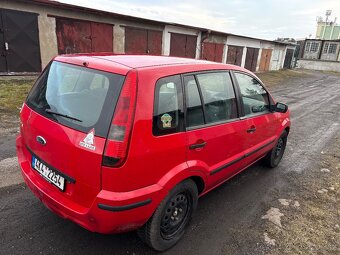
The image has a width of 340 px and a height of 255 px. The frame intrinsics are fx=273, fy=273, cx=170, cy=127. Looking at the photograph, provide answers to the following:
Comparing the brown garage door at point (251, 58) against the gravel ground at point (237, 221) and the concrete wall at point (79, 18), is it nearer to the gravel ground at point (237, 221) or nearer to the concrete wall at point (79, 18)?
the concrete wall at point (79, 18)

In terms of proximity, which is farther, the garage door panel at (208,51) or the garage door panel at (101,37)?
the garage door panel at (208,51)

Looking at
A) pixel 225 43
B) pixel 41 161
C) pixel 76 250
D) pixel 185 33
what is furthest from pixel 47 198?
pixel 225 43

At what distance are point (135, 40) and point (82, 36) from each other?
3158 mm

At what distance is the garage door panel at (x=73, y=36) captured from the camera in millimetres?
12107

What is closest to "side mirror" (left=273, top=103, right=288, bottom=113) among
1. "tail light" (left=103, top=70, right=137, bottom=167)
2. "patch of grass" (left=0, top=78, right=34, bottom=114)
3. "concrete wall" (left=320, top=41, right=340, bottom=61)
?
"tail light" (left=103, top=70, right=137, bottom=167)

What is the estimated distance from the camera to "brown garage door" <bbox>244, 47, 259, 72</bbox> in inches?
994

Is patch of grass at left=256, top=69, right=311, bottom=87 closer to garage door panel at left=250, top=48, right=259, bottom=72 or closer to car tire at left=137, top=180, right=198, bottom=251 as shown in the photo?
garage door panel at left=250, top=48, right=259, bottom=72

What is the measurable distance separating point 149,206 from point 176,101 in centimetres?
94

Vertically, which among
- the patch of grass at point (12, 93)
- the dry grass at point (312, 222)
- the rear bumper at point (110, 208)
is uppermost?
the rear bumper at point (110, 208)

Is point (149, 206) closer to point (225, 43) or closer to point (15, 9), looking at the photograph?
point (15, 9)

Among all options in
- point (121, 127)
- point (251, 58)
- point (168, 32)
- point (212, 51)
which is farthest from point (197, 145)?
point (251, 58)

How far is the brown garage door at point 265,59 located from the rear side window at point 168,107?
27697 millimetres

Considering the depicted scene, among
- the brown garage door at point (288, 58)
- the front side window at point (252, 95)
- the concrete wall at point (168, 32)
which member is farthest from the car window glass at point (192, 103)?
the brown garage door at point (288, 58)

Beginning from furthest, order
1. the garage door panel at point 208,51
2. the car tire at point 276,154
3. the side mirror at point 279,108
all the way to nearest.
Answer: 1. the garage door panel at point 208,51
2. the car tire at point 276,154
3. the side mirror at point 279,108
